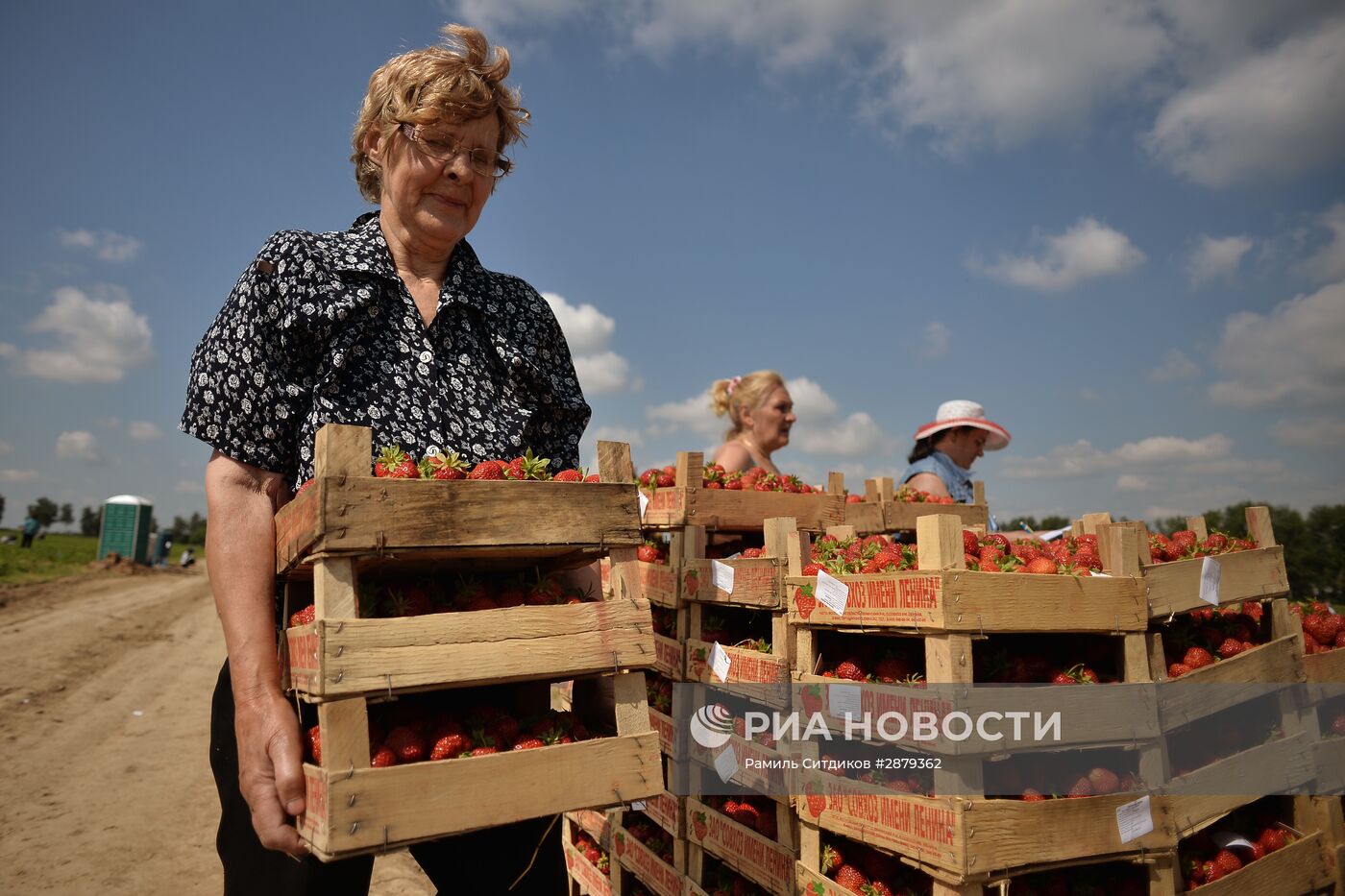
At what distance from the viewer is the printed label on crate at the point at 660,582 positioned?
4.52m

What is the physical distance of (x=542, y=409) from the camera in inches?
112

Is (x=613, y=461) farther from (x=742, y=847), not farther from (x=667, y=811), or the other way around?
(x=667, y=811)

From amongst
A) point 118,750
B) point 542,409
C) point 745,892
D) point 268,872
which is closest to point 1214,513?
point 745,892

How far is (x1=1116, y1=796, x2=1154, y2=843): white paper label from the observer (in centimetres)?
305

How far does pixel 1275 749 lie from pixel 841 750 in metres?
2.07

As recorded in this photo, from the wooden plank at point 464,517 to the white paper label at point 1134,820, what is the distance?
2.17 m

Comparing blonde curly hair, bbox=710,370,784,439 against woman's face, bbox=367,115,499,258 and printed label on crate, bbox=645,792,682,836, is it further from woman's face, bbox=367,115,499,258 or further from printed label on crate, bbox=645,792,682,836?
woman's face, bbox=367,115,499,258

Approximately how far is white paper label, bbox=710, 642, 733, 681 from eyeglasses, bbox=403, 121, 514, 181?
97.6 inches

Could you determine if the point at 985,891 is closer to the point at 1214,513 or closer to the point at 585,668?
the point at 585,668

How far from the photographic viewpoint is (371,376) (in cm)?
247

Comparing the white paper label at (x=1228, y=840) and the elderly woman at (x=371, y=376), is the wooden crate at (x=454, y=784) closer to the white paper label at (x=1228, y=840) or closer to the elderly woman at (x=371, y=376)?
the elderly woman at (x=371, y=376)

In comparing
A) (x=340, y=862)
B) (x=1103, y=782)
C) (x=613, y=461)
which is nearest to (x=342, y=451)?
(x=613, y=461)

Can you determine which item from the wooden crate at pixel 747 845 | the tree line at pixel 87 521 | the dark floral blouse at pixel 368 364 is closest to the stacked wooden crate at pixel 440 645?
the dark floral blouse at pixel 368 364

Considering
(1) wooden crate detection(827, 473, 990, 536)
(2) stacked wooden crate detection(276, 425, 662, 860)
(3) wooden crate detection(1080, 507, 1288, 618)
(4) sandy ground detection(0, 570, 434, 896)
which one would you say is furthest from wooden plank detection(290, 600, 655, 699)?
(4) sandy ground detection(0, 570, 434, 896)
